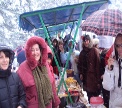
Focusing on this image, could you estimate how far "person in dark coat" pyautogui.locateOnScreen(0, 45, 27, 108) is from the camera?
2635mm

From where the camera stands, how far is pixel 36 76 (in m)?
3.15

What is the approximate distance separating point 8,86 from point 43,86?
64 cm

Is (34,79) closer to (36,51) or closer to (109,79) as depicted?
(36,51)

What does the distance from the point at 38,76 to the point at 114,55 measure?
1.09 meters

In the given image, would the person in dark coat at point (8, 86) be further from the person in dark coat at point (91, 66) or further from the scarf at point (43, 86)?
the person in dark coat at point (91, 66)

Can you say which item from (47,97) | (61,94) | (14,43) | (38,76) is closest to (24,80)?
(38,76)

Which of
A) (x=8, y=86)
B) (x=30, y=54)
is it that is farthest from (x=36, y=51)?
(x=8, y=86)

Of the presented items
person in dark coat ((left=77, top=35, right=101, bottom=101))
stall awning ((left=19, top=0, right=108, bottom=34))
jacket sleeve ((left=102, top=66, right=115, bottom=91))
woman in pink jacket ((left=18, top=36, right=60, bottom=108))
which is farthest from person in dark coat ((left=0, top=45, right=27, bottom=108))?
person in dark coat ((left=77, top=35, right=101, bottom=101))

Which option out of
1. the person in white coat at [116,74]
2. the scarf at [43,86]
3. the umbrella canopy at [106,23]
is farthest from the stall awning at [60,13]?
the person in white coat at [116,74]

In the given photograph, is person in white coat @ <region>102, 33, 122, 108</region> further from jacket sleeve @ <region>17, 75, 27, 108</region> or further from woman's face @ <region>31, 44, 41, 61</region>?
jacket sleeve @ <region>17, 75, 27, 108</region>

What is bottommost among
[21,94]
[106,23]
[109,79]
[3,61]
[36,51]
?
[21,94]

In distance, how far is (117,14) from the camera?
3.56m

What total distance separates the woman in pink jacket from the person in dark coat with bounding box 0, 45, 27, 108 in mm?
258

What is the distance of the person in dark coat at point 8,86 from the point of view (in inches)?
104
